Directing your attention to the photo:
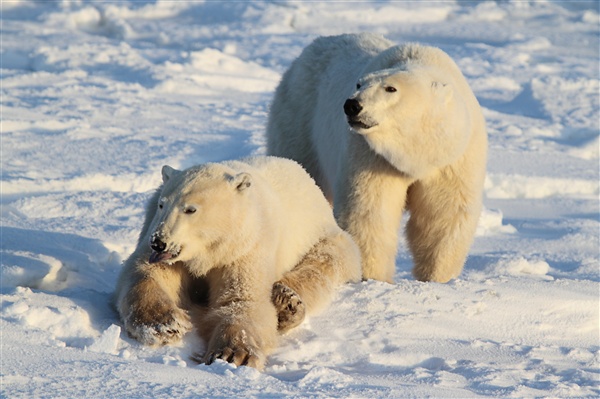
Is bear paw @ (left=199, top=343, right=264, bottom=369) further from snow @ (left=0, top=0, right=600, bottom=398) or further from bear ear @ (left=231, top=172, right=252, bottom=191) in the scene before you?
bear ear @ (left=231, top=172, right=252, bottom=191)

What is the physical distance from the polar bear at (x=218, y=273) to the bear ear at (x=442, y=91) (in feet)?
2.82

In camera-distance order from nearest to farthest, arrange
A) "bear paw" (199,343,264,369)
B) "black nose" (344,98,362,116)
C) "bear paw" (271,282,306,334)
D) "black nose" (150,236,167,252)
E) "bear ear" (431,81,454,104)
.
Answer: "bear paw" (199,343,264,369)
"black nose" (150,236,167,252)
"bear paw" (271,282,306,334)
"black nose" (344,98,362,116)
"bear ear" (431,81,454,104)

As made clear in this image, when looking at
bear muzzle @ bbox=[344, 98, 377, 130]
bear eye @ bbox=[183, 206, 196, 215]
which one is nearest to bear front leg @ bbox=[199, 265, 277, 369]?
bear eye @ bbox=[183, 206, 196, 215]

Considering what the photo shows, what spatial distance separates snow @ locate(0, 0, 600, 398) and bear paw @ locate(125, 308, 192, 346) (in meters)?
0.04

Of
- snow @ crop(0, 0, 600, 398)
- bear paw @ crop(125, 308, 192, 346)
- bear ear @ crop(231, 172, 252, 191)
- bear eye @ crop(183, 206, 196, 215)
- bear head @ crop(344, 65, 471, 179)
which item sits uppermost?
bear head @ crop(344, 65, 471, 179)

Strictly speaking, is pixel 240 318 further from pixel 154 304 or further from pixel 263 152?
pixel 263 152

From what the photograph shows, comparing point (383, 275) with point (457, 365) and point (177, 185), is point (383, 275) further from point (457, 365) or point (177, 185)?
point (177, 185)

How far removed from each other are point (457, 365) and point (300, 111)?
2.64 meters

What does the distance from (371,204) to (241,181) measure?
126cm

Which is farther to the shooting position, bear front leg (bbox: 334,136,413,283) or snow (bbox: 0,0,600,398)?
bear front leg (bbox: 334,136,413,283)

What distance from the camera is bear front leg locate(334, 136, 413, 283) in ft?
14.4

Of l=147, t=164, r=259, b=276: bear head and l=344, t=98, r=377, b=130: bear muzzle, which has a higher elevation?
l=344, t=98, r=377, b=130: bear muzzle

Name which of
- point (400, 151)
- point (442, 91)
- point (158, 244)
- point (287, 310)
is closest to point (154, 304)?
point (158, 244)

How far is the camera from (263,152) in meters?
7.27
